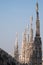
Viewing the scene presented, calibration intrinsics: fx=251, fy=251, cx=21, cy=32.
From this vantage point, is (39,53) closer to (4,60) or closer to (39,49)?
(39,49)

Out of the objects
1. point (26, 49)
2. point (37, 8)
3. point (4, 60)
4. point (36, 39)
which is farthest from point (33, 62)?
point (4, 60)

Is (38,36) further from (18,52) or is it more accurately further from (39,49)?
(18,52)

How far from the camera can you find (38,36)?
179ft

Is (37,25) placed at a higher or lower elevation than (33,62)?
higher

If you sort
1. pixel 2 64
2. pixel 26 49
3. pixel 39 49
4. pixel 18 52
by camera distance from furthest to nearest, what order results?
pixel 18 52, pixel 26 49, pixel 39 49, pixel 2 64

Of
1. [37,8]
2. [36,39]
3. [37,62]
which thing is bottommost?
[37,62]

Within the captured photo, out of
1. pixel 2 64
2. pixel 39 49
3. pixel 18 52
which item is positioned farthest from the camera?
pixel 18 52

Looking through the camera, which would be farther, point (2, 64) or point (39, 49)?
point (39, 49)

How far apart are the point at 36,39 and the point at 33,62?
4868 mm

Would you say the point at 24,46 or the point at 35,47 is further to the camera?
the point at 24,46

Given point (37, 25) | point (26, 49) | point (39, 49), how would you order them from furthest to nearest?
point (26, 49)
point (37, 25)
point (39, 49)

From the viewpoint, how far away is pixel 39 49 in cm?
5256

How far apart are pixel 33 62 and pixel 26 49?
70.2 ft

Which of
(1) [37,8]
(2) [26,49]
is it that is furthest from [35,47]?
(2) [26,49]
